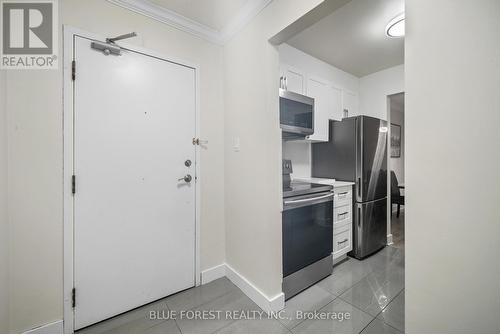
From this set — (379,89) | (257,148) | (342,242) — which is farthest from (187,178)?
(379,89)

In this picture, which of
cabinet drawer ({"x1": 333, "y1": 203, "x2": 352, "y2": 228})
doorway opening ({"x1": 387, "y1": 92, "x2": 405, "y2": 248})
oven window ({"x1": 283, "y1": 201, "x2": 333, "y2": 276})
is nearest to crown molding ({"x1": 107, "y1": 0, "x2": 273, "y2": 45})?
oven window ({"x1": 283, "y1": 201, "x2": 333, "y2": 276})

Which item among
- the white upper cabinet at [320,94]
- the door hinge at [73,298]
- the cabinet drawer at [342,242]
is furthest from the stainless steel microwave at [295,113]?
the door hinge at [73,298]

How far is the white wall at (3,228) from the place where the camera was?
113 cm

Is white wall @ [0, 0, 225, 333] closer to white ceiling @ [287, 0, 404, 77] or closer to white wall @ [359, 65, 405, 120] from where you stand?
white ceiling @ [287, 0, 404, 77]

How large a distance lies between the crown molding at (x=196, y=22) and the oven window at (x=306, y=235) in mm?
1687

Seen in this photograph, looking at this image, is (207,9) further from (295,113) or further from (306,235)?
(306,235)

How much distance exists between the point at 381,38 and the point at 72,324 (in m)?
3.76

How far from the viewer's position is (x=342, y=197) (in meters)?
2.24

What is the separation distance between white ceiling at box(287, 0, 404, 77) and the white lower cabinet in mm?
1669

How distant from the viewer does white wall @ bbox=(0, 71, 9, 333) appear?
113 cm

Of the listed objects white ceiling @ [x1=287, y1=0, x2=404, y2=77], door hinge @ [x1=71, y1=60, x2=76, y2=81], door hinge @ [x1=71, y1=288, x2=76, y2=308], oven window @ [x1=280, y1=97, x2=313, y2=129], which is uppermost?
white ceiling @ [x1=287, y1=0, x2=404, y2=77]

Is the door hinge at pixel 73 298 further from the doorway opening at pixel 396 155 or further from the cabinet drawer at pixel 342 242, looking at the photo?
the doorway opening at pixel 396 155

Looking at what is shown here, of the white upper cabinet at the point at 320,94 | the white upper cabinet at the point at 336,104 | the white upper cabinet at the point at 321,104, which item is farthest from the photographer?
the white upper cabinet at the point at 336,104

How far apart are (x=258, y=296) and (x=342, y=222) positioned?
1.26 meters
